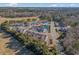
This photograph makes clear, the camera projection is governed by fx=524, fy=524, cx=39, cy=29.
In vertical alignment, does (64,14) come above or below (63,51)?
above

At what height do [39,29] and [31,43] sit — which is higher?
[39,29]

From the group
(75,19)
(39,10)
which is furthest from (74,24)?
(39,10)

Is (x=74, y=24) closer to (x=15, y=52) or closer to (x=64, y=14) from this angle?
(x=64, y=14)

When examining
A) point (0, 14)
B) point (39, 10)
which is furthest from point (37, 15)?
point (0, 14)

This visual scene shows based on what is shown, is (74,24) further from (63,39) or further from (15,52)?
(15,52)
